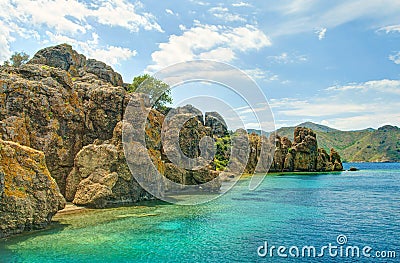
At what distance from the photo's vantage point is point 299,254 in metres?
21.6

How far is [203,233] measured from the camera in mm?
26844

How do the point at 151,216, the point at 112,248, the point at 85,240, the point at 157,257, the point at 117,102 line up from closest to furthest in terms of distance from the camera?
the point at 157,257
the point at 112,248
the point at 85,240
the point at 151,216
the point at 117,102

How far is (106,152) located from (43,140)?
25.4 ft

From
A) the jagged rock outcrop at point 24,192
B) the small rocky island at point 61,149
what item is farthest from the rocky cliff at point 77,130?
the jagged rock outcrop at point 24,192

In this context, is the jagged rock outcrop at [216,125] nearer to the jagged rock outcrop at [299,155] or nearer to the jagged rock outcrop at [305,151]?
the jagged rock outcrop at [299,155]

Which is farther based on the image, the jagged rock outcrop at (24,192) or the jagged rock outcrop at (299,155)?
the jagged rock outcrop at (299,155)

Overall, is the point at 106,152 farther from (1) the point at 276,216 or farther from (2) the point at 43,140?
(1) the point at 276,216

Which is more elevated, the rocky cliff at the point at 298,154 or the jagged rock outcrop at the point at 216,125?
the jagged rock outcrop at the point at 216,125

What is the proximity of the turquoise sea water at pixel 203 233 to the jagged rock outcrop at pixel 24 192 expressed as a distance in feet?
4.11

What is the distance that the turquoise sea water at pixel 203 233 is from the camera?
2080 cm

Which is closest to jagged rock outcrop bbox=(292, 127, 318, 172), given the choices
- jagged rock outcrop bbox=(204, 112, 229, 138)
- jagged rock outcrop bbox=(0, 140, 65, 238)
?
jagged rock outcrop bbox=(204, 112, 229, 138)

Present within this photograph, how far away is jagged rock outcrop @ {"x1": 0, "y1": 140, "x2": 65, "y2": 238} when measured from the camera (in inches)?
932

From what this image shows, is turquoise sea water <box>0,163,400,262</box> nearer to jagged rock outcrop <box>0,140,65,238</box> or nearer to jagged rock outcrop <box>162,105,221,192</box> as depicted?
jagged rock outcrop <box>0,140,65,238</box>

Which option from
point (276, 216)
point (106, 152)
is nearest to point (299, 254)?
point (276, 216)
